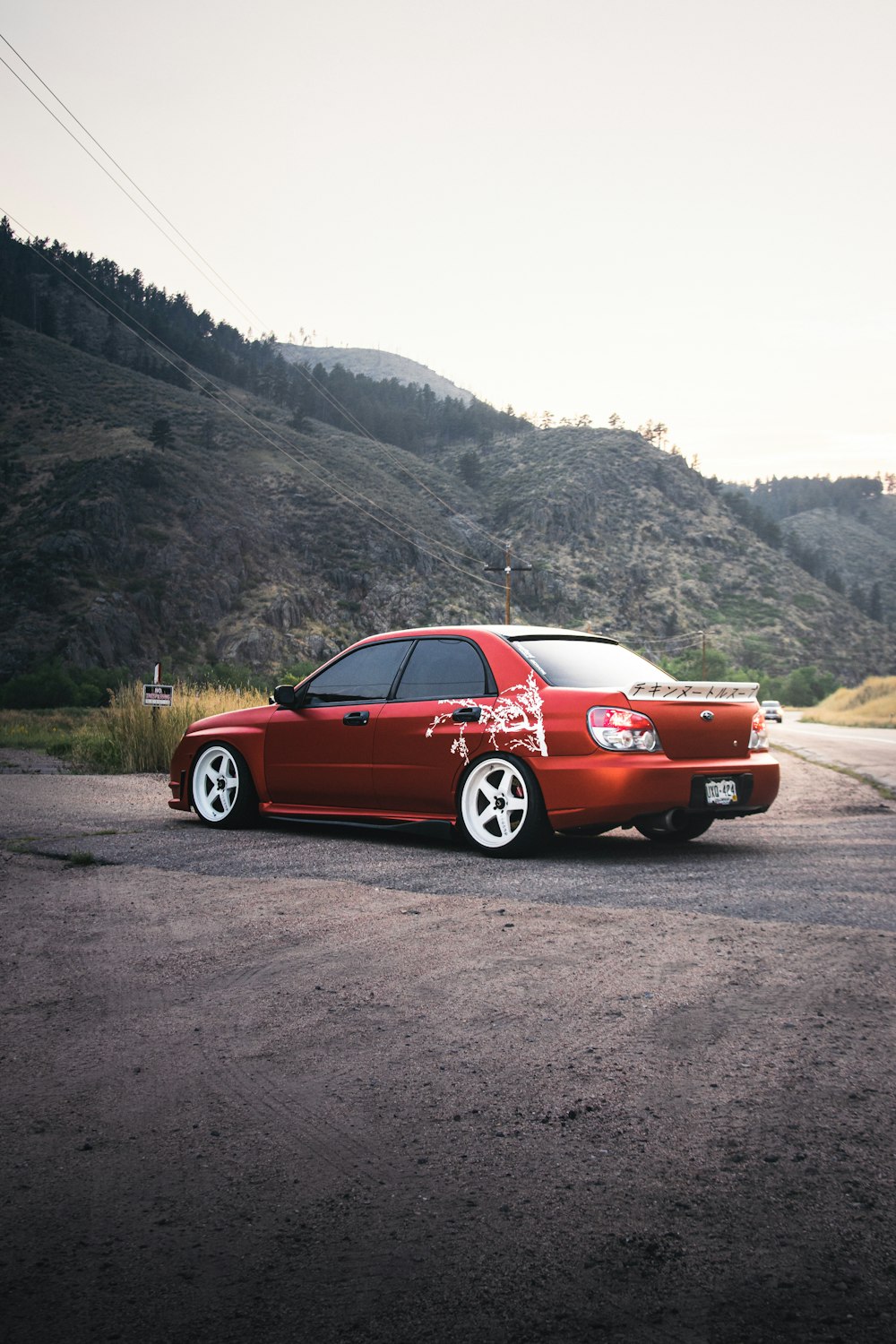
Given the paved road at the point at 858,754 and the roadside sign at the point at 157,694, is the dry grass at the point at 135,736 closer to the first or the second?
the roadside sign at the point at 157,694

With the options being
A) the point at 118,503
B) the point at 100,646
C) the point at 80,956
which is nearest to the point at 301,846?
the point at 80,956

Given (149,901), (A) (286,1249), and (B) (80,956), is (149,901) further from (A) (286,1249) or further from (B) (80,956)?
(A) (286,1249)

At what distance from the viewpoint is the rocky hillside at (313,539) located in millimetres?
66500

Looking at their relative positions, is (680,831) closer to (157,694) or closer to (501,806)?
(501,806)

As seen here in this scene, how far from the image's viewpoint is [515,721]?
7715 mm

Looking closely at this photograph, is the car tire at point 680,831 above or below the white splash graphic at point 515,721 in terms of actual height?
below

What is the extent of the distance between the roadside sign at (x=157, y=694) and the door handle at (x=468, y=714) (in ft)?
27.9

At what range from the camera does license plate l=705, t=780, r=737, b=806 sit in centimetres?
781

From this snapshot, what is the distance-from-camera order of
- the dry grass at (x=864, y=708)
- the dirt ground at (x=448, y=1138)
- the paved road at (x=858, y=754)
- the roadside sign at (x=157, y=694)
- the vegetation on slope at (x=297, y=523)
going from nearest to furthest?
the dirt ground at (x=448, y=1138)
the roadside sign at (x=157, y=694)
the paved road at (x=858, y=754)
the dry grass at (x=864, y=708)
the vegetation on slope at (x=297, y=523)

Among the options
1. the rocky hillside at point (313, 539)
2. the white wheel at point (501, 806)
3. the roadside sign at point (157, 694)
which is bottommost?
the white wheel at point (501, 806)

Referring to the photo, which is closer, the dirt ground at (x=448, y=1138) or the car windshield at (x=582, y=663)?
the dirt ground at (x=448, y=1138)

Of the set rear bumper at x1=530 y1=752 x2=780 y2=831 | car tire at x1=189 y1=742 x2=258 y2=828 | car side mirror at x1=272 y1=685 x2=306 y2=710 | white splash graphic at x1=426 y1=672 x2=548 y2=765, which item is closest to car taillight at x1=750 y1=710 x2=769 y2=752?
rear bumper at x1=530 y1=752 x2=780 y2=831

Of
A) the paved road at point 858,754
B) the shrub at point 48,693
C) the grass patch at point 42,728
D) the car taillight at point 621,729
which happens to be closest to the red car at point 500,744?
the car taillight at point 621,729

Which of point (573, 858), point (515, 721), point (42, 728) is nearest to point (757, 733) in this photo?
point (573, 858)
